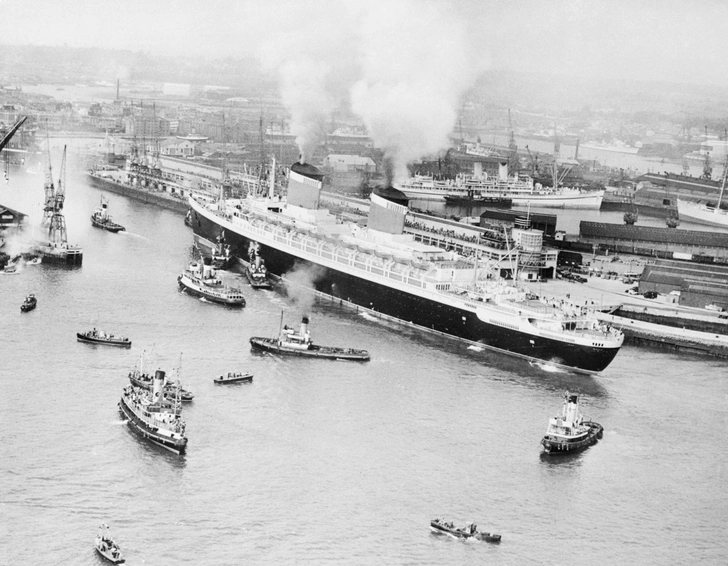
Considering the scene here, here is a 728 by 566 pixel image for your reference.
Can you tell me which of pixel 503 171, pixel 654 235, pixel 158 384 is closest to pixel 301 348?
pixel 158 384

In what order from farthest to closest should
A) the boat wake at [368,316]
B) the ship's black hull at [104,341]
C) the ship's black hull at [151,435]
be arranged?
the boat wake at [368,316] → the ship's black hull at [104,341] → the ship's black hull at [151,435]

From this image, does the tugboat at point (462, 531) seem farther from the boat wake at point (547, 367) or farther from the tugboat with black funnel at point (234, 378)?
the boat wake at point (547, 367)

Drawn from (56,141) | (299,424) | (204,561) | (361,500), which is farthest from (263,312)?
(56,141)

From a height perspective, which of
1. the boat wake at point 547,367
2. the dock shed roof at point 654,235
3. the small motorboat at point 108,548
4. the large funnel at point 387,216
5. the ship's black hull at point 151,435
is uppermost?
the large funnel at point 387,216

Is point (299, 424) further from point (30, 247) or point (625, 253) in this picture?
point (625, 253)

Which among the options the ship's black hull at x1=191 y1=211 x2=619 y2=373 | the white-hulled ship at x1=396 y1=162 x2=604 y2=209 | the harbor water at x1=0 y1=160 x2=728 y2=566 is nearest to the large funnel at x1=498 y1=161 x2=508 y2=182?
the white-hulled ship at x1=396 y1=162 x2=604 y2=209

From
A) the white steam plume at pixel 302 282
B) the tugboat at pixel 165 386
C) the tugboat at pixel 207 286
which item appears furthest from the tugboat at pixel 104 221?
the tugboat at pixel 165 386
